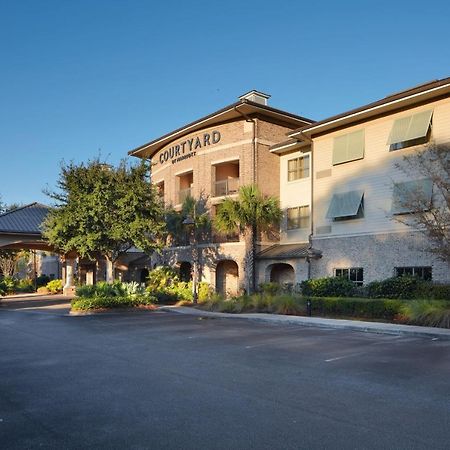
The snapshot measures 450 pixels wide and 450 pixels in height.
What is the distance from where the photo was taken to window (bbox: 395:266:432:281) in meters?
19.9

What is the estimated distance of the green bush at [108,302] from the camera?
72.8 feet

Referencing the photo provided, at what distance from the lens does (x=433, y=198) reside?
19406 mm

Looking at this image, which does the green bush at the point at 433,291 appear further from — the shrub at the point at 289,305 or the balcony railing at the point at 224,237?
the balcony railing at the point at 224,237

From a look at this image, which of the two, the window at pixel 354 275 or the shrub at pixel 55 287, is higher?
the window at pixel 354 275

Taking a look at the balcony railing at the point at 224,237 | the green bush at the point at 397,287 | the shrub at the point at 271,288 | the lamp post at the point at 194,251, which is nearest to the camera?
the green bush at the point at 397,287

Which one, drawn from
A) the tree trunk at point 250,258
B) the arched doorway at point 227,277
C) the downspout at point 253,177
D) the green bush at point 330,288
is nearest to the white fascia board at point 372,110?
the downspout at point 253,177

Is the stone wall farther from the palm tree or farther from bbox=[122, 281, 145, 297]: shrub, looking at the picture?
bbox=[122, 281, 145, 297]: shrub

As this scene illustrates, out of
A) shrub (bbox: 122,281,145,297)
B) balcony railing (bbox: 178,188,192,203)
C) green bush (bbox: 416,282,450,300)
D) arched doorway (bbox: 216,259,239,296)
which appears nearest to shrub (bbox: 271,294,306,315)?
green bush (bbox: 416,282,450,300)

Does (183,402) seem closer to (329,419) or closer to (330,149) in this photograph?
(329,419)

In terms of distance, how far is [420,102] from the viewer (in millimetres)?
20625

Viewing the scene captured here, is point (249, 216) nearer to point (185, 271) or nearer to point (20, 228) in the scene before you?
point (185, 271)

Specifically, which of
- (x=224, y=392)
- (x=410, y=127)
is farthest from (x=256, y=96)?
(x=224, y=392)

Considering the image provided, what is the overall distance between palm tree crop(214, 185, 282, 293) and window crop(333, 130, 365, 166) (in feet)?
15.2

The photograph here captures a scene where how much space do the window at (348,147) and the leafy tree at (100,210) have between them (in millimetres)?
9676
